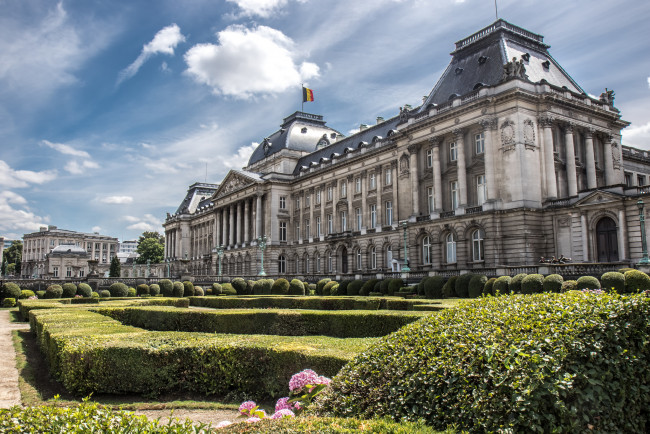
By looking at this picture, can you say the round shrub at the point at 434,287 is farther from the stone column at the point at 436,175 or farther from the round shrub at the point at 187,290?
the round shrub at the point at 187,290

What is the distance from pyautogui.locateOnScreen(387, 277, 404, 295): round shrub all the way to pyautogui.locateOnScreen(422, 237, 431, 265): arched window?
990 centimetres

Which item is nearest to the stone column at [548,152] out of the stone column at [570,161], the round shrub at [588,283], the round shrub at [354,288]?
the stone column at [570,161]

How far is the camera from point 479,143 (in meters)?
42.3

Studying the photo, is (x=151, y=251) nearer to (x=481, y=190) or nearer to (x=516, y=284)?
(x=481, y=190)

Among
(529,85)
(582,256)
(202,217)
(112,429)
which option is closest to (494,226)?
(582,256)

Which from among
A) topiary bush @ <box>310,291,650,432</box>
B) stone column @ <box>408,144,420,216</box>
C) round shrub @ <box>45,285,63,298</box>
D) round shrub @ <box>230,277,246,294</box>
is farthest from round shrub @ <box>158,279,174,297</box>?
topiary bush @ <box>310,291,650,432</box>

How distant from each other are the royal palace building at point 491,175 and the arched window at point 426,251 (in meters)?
0.14

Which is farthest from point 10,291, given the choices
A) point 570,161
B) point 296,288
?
point 570,161

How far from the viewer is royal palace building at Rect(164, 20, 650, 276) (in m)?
37.5

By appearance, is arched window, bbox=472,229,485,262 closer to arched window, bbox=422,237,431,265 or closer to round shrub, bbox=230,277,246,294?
arched window, bbox=422,237,431,265

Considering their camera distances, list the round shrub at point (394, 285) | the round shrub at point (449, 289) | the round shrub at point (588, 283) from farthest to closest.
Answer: the round shrub at point (394, 285) < the round shrub at point (449, 289) < the round shrub at point (588, 283)

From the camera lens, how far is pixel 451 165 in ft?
146

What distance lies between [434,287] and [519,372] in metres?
28.2

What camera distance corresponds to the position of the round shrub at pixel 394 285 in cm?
3531
